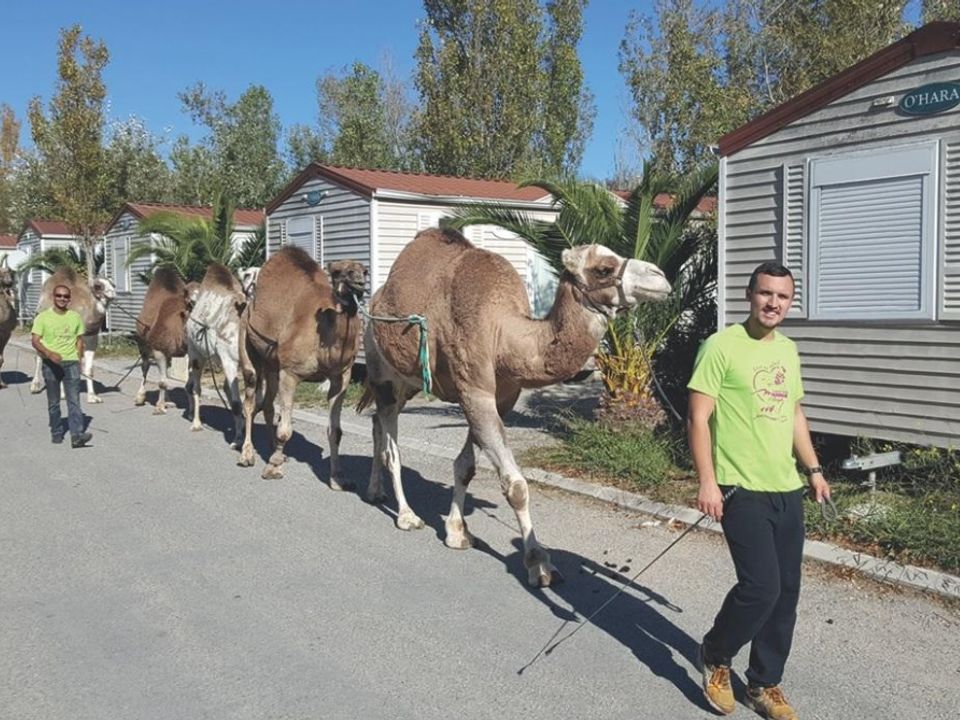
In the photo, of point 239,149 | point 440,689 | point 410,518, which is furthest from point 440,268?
point 239,149

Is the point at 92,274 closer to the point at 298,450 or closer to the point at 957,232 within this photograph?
the point at 298,450

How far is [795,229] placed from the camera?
8.59 meters

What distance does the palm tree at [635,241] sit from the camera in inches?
368

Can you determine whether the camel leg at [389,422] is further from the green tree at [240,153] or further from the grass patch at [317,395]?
the green tree at [240,153]

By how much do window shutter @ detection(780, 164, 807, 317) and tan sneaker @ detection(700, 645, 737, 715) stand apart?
5315 millimetres

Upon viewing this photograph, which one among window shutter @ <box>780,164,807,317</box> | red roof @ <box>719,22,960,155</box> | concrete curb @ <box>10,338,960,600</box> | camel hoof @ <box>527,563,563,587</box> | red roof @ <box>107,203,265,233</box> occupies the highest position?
red roof @ <box>107,203,265,233</box>

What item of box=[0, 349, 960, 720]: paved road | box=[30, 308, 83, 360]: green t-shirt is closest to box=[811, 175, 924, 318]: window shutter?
box=[0, 349, 960, 720]: paved road

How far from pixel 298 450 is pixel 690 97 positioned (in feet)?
73.1

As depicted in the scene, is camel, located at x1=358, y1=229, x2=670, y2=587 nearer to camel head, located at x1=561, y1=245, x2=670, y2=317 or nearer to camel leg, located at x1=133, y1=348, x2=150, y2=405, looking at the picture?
camel head, located at x1=561, y1=245, x2=670, y2=317

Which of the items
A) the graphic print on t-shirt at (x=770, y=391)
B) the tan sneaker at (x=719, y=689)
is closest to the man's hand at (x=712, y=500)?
the graphic print on t-shirt at (x=770, y=391)

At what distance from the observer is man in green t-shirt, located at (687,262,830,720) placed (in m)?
3.67

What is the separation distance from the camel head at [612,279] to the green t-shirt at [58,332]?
25.7 feet

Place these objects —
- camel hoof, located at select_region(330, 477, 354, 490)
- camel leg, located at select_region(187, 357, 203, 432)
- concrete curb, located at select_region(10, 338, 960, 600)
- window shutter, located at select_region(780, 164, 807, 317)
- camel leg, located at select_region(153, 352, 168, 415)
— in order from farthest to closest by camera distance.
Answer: camel leg, located at select_region(153, 352, 168, 415), camel leg, located at select_region(187, 357, 203, 432), window shutter, located at select_region(780, 164, 807, 317), camel hoof, located at select_region(330, 477, 354, 490), concrete curb, located at select_region(10, 338, 960, 600)

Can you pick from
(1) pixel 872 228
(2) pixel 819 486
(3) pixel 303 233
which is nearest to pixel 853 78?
(1) pixel 872 228
